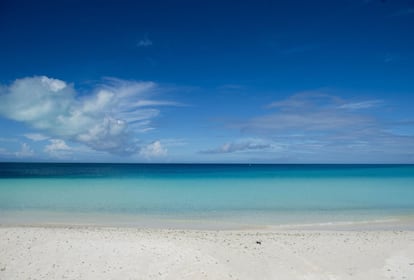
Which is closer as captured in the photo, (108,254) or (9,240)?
(108,254)

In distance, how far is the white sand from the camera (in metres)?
6.84

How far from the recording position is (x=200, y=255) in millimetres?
7988

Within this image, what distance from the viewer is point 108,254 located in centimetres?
787

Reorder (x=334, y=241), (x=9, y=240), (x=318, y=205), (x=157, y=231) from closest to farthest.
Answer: (x=9, y=240)
(x=334, y=241)
(x=157, y=231)
(x=318, y=205)

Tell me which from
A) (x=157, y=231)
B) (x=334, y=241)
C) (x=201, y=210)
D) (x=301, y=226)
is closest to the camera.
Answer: (x=334, y=241)

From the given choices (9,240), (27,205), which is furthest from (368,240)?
(27,205)

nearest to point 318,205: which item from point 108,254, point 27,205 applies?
point 108,254

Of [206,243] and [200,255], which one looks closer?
[200,255]

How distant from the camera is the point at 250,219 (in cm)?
1375

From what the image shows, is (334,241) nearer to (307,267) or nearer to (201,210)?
(307,267)

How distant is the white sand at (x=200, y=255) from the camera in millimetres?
6844

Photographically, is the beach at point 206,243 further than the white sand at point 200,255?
Yes

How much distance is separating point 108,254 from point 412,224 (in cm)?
1257

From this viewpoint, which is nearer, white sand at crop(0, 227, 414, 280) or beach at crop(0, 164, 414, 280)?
white sand at crop(0, 227, 414, 280)
